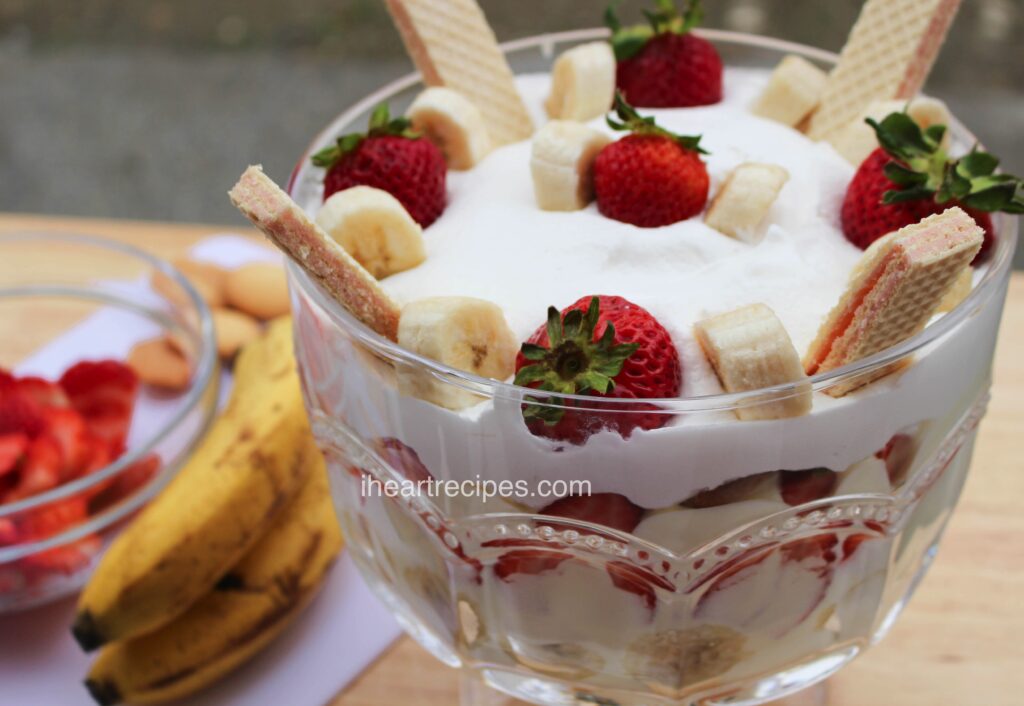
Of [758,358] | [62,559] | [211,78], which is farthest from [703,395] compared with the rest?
[211,78]

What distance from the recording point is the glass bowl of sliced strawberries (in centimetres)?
125

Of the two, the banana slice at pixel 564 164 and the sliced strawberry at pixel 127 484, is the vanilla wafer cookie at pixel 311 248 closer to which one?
the banana slice at pixel 564 164

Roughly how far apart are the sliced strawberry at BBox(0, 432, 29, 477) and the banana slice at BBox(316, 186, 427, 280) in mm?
613

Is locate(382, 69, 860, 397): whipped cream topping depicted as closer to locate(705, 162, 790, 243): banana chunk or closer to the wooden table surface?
locate(705, 162, 790, 243): banana chunk

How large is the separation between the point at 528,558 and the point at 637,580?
0.07 metres

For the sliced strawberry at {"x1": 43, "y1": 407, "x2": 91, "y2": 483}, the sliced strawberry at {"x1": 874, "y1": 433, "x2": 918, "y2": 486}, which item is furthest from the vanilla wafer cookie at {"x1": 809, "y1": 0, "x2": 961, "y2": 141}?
the sliced strawberry at {"x1": 43, "y1": 407, "x2": 91, "y2": 483}

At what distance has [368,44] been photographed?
3355 millimetres

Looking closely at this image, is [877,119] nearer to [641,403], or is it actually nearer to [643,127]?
[643,127]

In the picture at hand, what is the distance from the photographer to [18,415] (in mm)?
1313

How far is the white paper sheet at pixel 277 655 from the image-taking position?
1135mm

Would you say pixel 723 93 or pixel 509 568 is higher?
pixel 723 93

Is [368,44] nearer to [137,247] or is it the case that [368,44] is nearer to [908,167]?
[137,247]

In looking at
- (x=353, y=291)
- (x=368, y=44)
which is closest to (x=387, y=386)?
(x=353, y=291)

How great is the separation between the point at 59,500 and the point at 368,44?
2.36 metres
